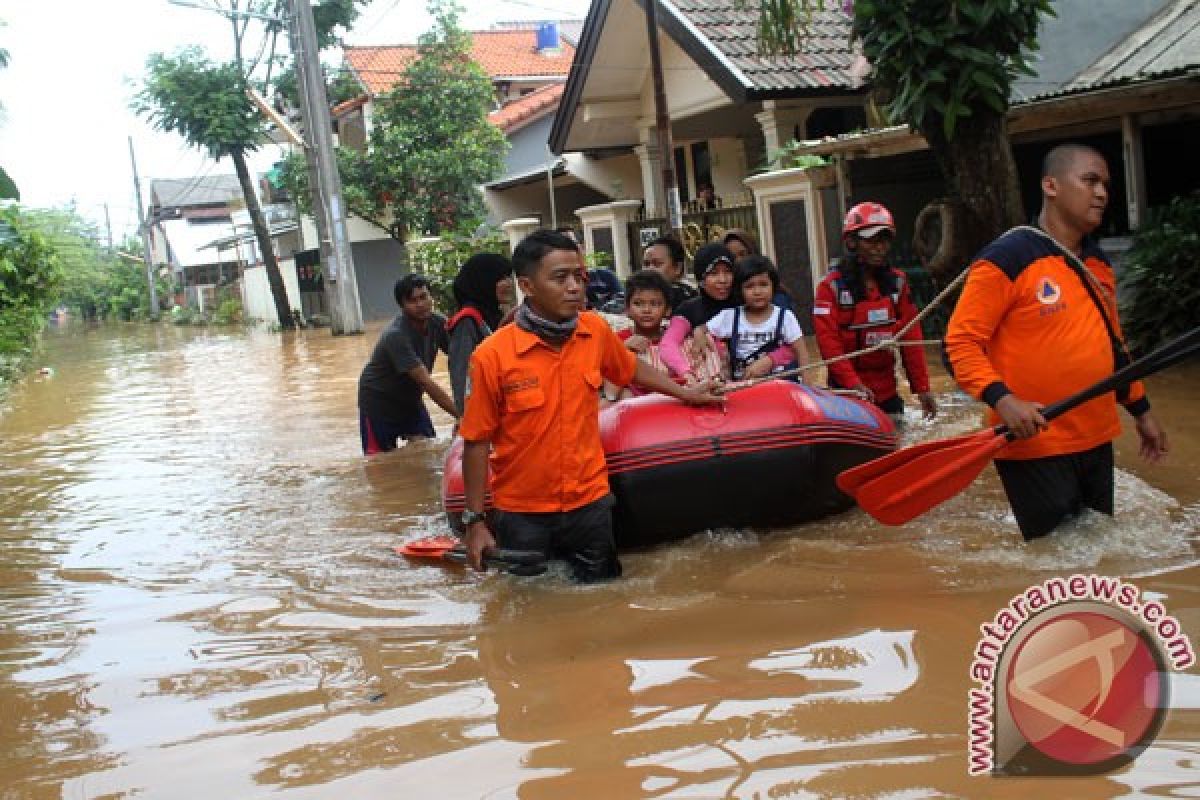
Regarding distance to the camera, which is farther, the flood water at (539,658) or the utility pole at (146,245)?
the utility pole at (146,245)

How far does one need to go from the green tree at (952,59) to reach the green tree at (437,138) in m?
21.8

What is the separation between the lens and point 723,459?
551cm

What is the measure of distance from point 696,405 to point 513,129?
2655cm

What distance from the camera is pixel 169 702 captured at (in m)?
4.33

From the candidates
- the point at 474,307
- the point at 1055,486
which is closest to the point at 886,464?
the point at 1055,486

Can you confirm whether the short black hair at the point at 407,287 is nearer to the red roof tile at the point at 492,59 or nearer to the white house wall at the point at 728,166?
the white house wall at the point at 728,166

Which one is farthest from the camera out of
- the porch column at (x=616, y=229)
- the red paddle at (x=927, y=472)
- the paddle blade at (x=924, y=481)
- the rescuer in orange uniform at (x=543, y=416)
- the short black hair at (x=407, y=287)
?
the porch column at (x=616, y=229)

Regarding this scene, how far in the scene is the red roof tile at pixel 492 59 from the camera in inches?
1348

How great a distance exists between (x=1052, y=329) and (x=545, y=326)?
184 cm

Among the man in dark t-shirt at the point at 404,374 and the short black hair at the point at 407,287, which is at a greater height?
the short black hair at the point at 407,287

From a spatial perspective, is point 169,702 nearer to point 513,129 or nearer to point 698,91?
point 698,91

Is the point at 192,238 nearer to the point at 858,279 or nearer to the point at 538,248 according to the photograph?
the point at 858,279

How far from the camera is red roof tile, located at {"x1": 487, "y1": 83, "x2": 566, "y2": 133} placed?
30.1 metres

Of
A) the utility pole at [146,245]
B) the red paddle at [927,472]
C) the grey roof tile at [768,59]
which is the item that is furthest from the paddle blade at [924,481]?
the utility pole at [146,245]
